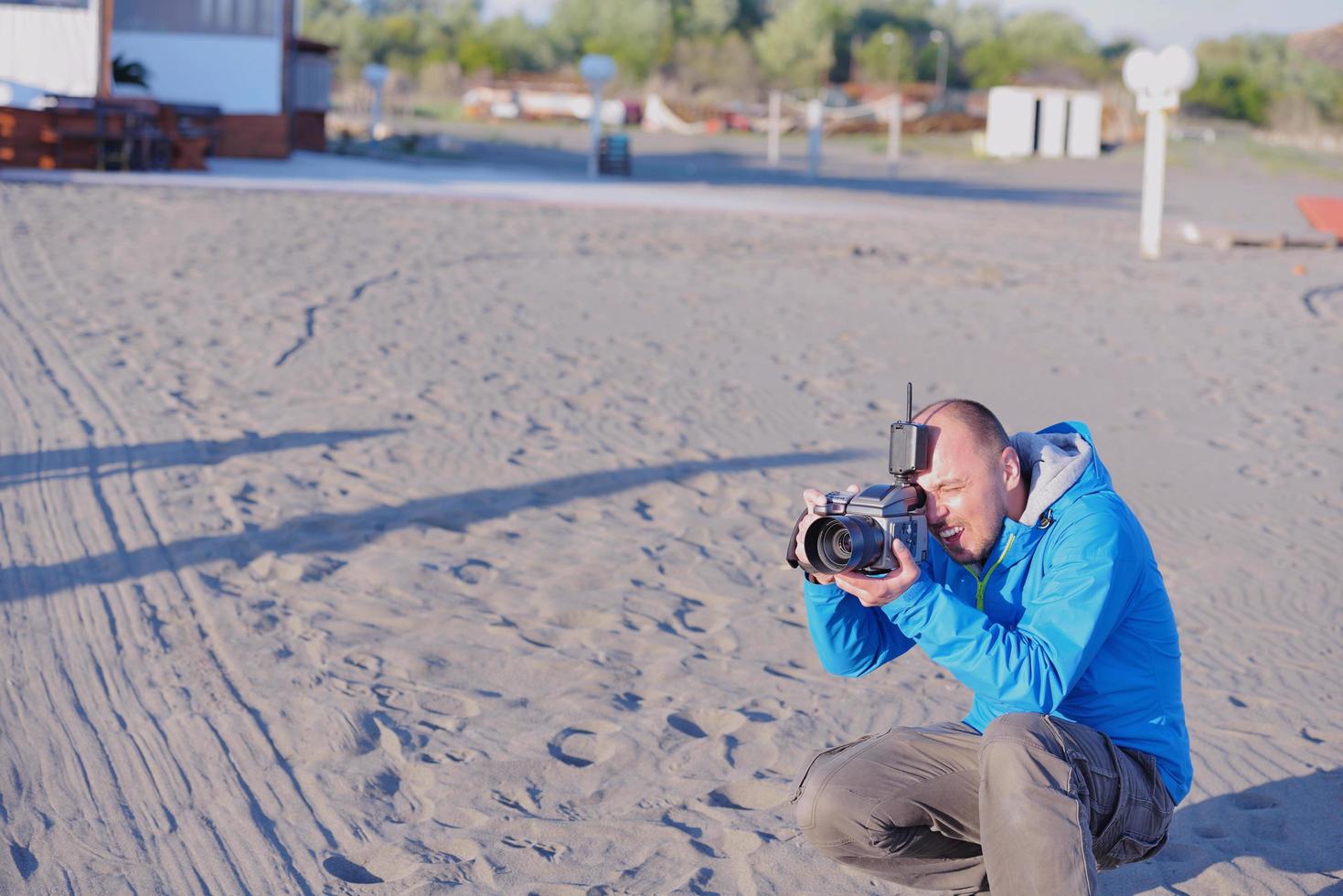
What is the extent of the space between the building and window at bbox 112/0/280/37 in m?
0.02

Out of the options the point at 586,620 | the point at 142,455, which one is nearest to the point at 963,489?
the point at 586,620

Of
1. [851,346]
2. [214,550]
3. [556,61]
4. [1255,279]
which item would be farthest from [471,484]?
[556,61]

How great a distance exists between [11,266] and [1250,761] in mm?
10518

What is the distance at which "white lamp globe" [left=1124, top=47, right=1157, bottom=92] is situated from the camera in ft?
53.3

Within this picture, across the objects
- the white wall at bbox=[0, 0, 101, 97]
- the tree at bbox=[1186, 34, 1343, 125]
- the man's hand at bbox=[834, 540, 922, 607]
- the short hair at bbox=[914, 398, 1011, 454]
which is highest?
the tree at bbox=[1186, 34, 1343, 125]

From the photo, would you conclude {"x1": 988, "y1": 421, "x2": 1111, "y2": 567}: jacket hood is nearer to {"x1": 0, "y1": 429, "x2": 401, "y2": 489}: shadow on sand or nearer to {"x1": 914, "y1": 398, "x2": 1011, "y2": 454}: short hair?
{"x1": 914, "y1": 398, "x2": 1011, "y2": 454}: short hair

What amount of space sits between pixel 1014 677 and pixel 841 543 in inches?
16.1

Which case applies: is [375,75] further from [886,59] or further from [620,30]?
[620,30]

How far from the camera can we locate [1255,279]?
47.1 ft

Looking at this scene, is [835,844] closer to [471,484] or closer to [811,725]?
[811,725]

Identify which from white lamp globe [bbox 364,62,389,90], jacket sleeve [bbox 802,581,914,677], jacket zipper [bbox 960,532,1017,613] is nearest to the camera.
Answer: jacket zipper [bbox 960,532,1017,613]

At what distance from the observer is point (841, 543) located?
2562 millimetres

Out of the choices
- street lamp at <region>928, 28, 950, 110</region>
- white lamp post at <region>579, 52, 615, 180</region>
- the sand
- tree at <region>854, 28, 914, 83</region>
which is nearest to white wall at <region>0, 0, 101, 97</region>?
white lamp post at <region>579, 52, 615, 180</region>

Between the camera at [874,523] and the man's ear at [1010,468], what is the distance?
0.16 metres
